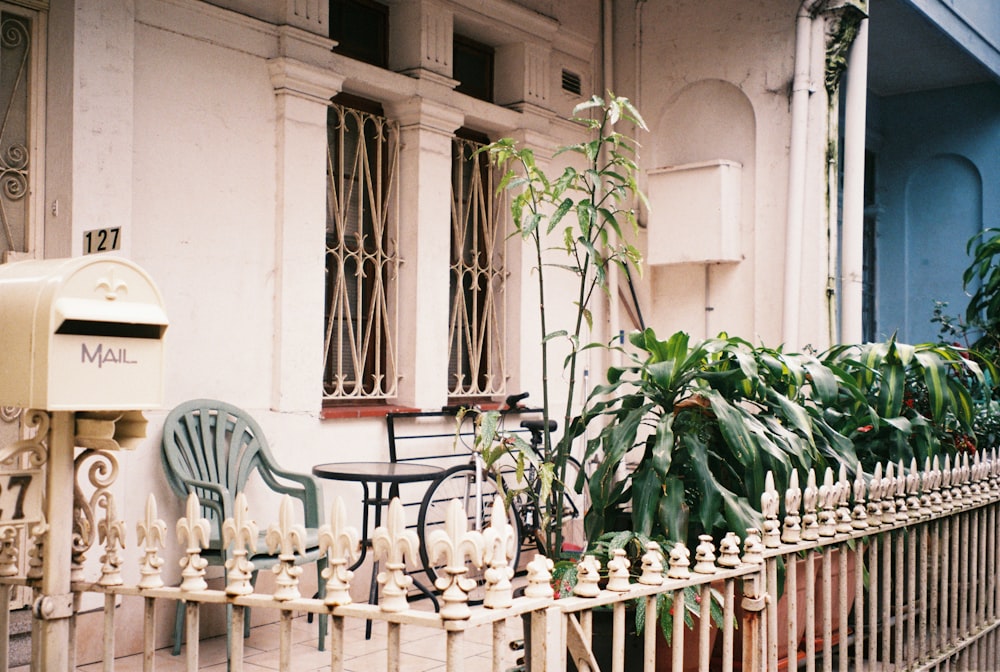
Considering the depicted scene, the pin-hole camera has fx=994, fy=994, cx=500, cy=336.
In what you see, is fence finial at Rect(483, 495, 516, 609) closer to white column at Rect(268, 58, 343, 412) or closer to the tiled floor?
the tiled floor

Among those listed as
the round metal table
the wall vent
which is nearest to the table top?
the round metal table

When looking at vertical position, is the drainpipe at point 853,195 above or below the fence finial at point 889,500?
above

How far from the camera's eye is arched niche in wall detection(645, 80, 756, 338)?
6.80m

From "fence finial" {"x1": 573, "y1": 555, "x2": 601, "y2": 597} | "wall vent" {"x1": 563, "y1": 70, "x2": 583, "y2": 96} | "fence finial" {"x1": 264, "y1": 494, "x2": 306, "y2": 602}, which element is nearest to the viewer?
"fence finial" {"x1": 264, "y1": 494, "x2": 306, "y2": 602}

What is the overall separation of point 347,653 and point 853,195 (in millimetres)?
4392

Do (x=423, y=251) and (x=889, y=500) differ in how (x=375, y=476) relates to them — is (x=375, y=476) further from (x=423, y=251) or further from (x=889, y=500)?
A: (x=889, y=500)

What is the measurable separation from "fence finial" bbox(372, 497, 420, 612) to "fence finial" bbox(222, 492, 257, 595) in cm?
31

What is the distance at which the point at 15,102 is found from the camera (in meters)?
4.20

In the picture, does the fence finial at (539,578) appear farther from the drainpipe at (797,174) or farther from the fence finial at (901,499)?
the drainpipe at (797,174)

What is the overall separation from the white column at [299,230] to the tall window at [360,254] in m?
0.31

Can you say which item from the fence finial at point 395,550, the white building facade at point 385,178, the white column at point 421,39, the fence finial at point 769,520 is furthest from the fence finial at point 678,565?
the white column at point 421,39

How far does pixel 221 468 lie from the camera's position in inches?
184

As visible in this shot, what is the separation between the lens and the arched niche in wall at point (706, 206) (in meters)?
A: 6.80

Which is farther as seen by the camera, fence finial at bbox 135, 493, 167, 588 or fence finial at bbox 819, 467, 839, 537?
fence finial at bbox 819, 467, 839, 537
